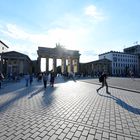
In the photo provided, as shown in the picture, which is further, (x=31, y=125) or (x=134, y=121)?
(x=134, y=121)

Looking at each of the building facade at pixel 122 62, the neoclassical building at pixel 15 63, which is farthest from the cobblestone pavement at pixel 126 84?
the building facade at pixel 122 62

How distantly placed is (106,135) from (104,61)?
94.4m

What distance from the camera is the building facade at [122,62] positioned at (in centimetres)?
11035

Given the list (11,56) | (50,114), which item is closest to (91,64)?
(11,56)

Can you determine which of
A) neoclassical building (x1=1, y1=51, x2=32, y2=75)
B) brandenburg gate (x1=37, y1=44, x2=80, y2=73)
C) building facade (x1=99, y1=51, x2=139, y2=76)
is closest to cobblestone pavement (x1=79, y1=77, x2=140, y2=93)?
neoclassical building (x1=1, y1=51, x2=32, y2=75)

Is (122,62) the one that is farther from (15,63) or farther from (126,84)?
(126,84)

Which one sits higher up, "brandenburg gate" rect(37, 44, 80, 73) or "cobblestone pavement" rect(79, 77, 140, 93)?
"brandenburg gate" rect(37, 44, 80, 73)

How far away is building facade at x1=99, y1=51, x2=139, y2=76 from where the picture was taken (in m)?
110

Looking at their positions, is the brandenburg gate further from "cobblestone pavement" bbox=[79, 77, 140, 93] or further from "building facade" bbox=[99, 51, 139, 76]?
"cobblestone pavement" bbox=[79, 77, 140, 93]

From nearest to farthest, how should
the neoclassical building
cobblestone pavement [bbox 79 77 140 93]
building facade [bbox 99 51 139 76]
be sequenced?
cobblestone pavement [bbox 79 77 140 93], the neoclassical building, building facade [bbox 99 51 139 76]

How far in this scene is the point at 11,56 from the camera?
221ft

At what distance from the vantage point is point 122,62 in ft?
379

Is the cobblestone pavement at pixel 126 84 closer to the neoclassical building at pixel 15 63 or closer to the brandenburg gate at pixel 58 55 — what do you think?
the neoclassical building at pixel 15 63

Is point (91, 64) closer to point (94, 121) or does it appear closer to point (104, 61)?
point (104, 61)
